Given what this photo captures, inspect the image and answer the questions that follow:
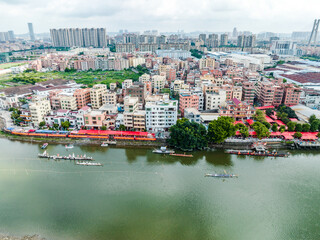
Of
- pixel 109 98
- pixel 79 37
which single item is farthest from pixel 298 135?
pixel 79 37

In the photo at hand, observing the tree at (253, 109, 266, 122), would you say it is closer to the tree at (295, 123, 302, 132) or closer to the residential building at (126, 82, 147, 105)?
the tree at (295, 123, 302, 132)

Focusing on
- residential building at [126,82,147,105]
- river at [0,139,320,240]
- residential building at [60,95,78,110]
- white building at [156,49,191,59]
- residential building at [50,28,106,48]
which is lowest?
river at [0,139,320,240]

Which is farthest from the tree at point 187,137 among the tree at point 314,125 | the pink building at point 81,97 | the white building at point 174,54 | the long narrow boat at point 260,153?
the white building at point 174,54

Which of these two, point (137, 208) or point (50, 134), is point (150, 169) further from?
point (50, 134)

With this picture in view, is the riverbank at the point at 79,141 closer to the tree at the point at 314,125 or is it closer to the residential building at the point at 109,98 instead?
the residential building at the point at 109,98

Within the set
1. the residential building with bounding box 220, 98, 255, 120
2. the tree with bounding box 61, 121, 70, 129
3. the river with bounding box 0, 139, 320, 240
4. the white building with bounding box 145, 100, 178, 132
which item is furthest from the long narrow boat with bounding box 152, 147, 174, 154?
the tree with bounding box 61, 121, 70, 129

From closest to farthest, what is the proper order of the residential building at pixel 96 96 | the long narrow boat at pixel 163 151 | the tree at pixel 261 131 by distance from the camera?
the long narrow boat at pixel 163 151
the tree at pixel 261 131
the residential building at pixel 96 96

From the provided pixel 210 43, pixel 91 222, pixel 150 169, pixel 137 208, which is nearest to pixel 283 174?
pixel 150 169
